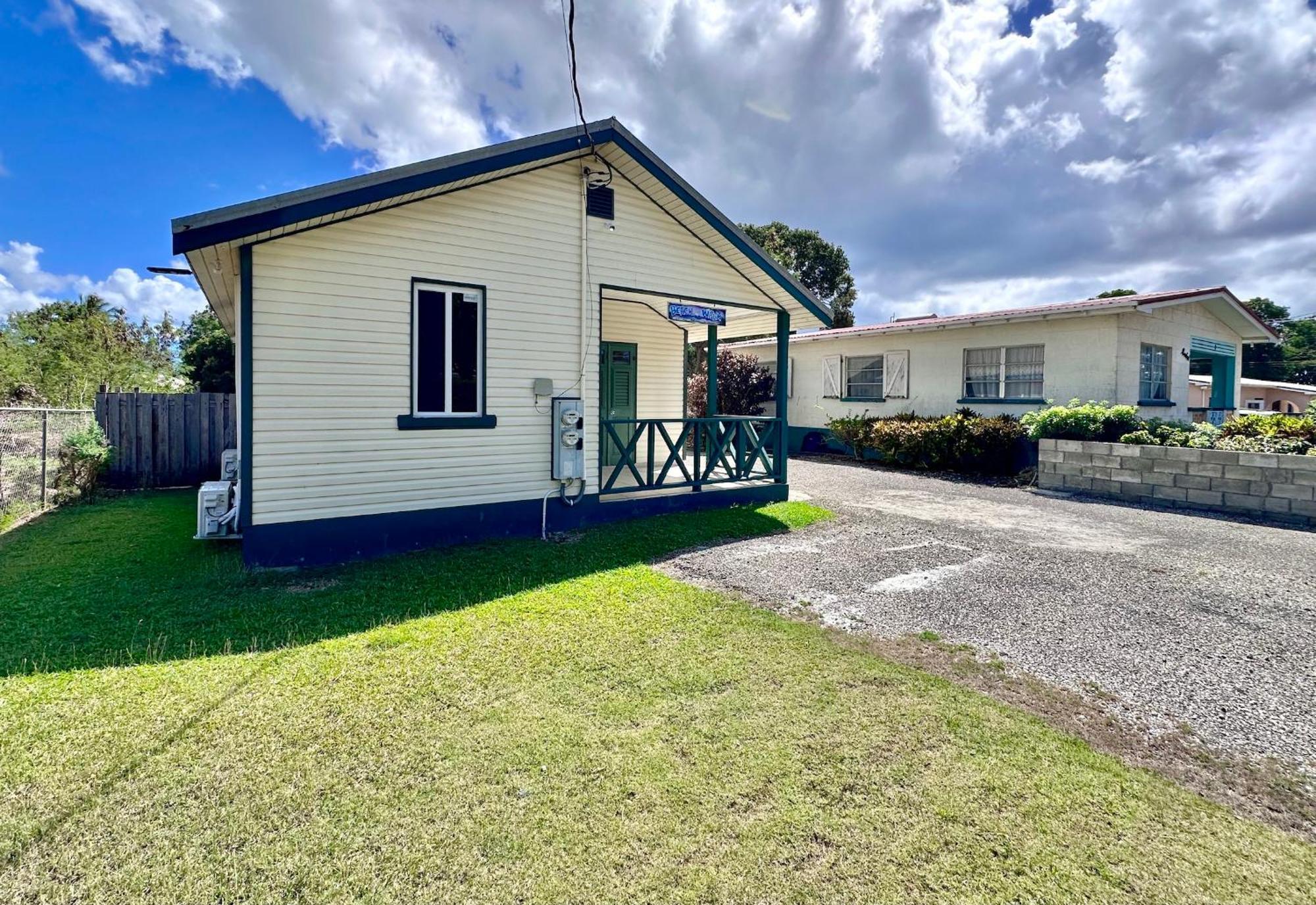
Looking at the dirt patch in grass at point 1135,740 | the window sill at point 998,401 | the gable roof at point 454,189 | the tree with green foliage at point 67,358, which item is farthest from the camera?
the tree with green foliage at point 67,358

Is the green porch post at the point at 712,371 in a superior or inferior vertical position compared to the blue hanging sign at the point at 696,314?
inferior

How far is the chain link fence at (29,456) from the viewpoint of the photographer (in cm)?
756

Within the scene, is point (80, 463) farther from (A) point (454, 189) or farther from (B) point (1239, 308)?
(B) point (1239, 308)

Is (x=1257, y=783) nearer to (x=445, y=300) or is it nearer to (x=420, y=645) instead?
(x=420, y=645)

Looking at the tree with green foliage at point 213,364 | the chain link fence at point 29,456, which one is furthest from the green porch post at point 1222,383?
the tree with green foliage at point 213,364

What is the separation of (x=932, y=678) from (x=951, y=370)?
1291cm

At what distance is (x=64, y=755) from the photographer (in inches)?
105

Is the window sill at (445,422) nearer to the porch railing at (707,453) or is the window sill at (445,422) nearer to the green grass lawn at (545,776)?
the porch railing at (707,453)

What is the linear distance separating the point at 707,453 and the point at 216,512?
20.3ft

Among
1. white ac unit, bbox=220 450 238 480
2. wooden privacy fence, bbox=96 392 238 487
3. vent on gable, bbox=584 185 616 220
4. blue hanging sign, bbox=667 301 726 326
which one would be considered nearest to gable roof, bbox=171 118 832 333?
vent on gable, bbox=584 185 616 220

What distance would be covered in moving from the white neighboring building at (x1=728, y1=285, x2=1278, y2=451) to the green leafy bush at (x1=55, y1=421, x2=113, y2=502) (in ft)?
41.7

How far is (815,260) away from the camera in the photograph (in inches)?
1296

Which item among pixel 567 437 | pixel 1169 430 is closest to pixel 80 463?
pixel 567 437

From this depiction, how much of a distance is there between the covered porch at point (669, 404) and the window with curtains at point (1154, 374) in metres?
9.09
